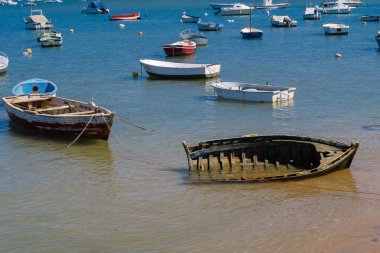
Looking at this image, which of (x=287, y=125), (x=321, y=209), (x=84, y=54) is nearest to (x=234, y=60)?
(x=84, y=54)

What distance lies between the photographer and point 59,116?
28.5 metres

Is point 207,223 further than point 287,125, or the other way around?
point 287,125

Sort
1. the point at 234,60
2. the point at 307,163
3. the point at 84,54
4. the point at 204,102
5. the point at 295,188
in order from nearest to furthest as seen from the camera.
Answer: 1. the point at 295,188
2. the point at 307,163
3. the point at 204,102
4. the point at 234,60
5. the point at 84,54

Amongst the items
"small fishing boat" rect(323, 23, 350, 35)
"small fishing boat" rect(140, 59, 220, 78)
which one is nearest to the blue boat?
"small fishing boat" rect(140, 59, 220, 78)

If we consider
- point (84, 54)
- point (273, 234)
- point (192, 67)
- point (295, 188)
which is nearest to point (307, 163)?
point (295, 188)

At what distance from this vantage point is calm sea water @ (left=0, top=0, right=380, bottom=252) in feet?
60.1

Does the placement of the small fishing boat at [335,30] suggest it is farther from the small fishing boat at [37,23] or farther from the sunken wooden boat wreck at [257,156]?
the sunken wooden boat wreck at [257,156]

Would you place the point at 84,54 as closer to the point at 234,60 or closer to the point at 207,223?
the point at 234,60

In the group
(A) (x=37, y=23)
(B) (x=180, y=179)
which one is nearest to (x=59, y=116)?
(B) (x=180, y=179)

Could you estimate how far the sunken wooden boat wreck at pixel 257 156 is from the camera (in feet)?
75.5

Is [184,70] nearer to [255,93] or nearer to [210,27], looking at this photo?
[255,93]

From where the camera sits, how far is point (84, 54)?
214 ft

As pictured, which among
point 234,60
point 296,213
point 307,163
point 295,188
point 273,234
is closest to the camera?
point 273,234

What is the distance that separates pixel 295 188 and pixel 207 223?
3946 mm
